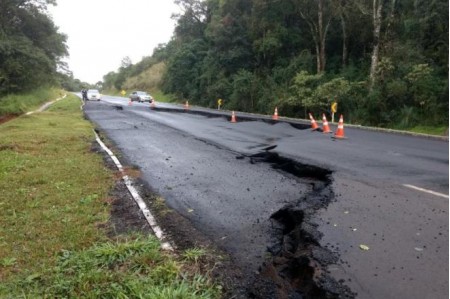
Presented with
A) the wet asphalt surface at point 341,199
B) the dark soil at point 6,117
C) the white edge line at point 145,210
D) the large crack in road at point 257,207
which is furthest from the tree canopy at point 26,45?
the white edge line at point 145,210

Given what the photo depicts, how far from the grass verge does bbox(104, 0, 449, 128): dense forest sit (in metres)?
14.4

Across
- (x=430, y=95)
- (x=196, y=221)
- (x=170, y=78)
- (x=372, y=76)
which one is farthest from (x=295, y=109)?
(x=170, y=78)

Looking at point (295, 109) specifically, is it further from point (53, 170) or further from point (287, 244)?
point (287, 244)

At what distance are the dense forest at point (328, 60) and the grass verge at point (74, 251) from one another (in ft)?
47.3

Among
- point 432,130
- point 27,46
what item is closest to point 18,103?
point 27,46

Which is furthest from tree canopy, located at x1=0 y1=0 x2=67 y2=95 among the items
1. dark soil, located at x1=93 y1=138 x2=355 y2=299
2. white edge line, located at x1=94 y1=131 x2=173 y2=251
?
dark soil, located at x1=93 y1=138 x2=355 y2=299

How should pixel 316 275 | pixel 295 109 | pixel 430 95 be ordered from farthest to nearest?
1. pixel 295 109
2. pixel 430 95
3. pixel 316 275

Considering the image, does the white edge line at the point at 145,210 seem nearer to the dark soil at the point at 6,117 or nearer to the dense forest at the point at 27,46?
the dark soil at the point at 6,117

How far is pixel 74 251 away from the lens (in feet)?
14.0

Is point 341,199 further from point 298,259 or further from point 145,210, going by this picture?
point 145,210

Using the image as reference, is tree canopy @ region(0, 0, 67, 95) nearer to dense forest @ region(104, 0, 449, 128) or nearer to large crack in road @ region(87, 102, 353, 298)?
dense forest @ region(104, 0, 449, 128)

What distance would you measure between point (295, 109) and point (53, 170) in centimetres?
1812

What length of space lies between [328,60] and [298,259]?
978 inches

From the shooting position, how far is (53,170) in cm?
828
